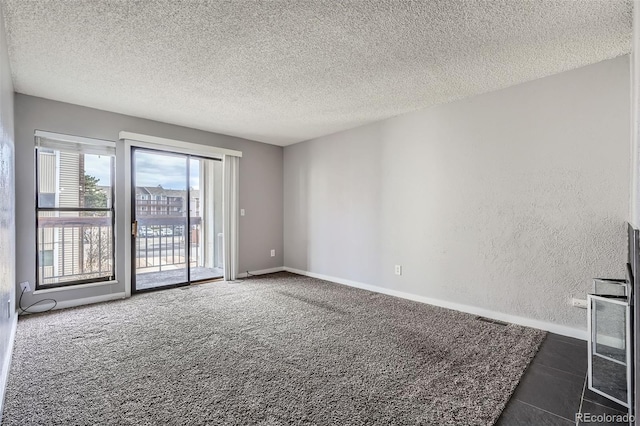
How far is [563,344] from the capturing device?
255 cm

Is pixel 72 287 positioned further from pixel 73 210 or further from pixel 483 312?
pixel 483 312

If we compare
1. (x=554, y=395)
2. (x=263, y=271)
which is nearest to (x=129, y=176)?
(x=263, y=271)

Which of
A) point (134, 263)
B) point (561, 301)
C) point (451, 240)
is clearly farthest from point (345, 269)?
point (134, 263)

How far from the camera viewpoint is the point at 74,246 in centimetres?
377

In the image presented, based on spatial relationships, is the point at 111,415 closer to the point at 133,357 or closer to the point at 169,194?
the point at 133,357

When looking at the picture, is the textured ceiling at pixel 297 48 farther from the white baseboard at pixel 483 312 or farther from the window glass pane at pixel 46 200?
the white baseboard at pixel 483 312

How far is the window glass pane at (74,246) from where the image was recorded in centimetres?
354

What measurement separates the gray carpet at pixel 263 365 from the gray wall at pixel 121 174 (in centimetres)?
76

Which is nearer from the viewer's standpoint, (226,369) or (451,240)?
(226,369)

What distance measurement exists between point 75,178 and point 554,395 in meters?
5.15

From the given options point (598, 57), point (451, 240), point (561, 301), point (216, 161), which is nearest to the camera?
point (598, 57)

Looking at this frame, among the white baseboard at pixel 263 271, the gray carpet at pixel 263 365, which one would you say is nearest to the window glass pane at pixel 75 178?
the gray carpet at pixel 263 365

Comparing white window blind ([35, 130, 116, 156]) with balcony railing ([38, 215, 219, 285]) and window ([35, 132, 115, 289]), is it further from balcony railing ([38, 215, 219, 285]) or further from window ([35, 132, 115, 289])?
balcony railing ([38, 215, 219, 285])

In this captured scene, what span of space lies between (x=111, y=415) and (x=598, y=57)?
435cm
